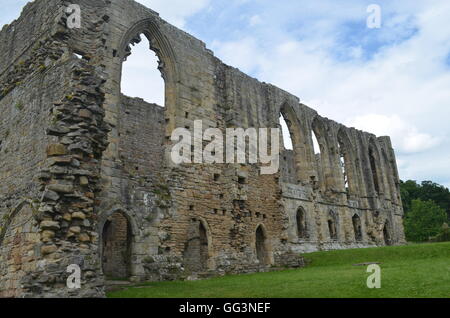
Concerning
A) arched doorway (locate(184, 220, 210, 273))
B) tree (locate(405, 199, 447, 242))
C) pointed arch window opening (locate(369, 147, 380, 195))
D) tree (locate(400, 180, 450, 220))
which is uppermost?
tree (locate(400, 180, 450, 220))

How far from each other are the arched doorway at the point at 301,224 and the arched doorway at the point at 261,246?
371 cm

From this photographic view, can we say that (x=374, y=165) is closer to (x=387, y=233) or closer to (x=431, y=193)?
(x=387, y=233)

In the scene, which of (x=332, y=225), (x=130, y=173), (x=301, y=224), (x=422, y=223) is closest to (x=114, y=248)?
(x=130, y=173)

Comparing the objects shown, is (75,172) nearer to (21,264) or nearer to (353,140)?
(21,264)

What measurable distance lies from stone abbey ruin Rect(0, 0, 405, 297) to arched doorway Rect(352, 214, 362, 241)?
0.13 metres

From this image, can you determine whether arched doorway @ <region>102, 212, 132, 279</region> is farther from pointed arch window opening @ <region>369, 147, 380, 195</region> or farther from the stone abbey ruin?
pointed arch window opening @ <region>369, 147, 380, 195</region>

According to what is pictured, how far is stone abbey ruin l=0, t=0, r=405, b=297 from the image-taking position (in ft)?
24.8

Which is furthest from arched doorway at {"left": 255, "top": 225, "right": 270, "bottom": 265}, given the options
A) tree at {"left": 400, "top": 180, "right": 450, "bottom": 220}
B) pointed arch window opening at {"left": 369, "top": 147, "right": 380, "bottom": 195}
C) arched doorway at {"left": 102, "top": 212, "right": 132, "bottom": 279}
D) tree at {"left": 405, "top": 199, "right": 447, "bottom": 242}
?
tree at {"left": 400, "top": 180, "right": 450, "bottom": 220}

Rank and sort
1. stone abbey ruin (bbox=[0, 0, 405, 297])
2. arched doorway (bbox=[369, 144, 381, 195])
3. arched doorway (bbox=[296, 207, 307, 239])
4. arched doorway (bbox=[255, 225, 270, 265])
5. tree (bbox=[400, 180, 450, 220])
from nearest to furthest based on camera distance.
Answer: stone abbey ruin (bbox=[0, 0, 405, 297]) < arched doorway (bbox=[255, 225, 270, 265]) < arched doorway (bbox=[296, 207, 307, 239]) < arched doorway (bbox=[369, 144, 381, 195]) < tree (bbox=[400, 180, 450, 220])

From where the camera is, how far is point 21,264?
7785 mm

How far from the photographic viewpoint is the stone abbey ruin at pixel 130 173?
24.8 feet

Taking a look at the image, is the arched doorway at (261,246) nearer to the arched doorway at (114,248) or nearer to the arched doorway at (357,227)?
the arched doorway at (114,248)

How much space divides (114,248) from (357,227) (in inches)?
577

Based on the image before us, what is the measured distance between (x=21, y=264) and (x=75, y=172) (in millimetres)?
2062
